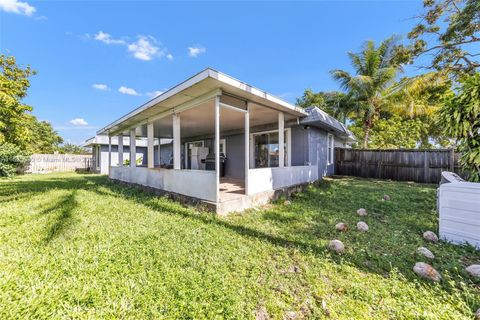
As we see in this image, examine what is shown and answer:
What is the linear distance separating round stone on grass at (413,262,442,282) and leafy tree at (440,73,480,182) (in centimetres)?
227

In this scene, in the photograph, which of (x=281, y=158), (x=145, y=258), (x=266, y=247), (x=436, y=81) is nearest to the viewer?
(x=145, y=258)

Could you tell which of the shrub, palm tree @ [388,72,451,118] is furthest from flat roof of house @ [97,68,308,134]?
the shrub

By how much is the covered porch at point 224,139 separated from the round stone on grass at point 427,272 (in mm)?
3167

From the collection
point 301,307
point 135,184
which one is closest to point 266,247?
point 301,307

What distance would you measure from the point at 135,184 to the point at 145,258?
237 inches

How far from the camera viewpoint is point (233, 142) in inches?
393

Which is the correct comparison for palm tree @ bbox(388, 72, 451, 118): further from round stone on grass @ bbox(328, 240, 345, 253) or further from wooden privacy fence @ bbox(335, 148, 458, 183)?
round stone on grass @ bbox(328, 240, 345, 253)

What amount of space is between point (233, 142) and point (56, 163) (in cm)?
1632

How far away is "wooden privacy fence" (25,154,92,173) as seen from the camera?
15.1 m

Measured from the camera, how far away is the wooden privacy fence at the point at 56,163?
1514 cm

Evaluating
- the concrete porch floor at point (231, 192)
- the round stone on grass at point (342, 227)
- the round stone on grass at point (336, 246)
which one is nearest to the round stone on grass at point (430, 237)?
the round stone on grass at point (342, 227)

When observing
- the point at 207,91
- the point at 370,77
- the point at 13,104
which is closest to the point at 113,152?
the point at 13,104

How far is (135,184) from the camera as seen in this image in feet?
25.8

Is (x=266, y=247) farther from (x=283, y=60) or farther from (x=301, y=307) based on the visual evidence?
(x=283, y=60)
